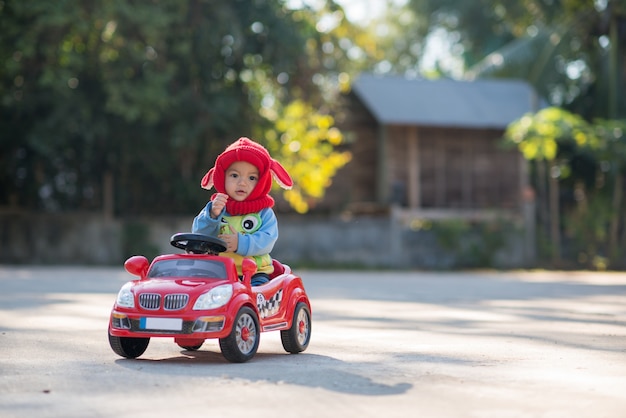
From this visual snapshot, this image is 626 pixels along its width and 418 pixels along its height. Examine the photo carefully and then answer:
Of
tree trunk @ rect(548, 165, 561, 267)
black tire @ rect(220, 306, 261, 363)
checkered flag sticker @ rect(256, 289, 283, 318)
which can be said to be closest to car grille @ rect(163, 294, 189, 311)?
black tire @ rect(220, 306, 261, 363)

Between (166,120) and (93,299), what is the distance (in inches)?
608

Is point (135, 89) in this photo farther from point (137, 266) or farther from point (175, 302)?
point (175, 302)

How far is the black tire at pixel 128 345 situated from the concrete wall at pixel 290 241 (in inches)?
886

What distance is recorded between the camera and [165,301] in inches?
339

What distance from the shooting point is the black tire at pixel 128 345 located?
8.84 meters

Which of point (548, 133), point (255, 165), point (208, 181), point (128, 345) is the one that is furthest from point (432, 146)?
point (128, 345)

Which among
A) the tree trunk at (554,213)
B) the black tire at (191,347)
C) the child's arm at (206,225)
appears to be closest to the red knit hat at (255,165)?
the child's arm at (206,225)

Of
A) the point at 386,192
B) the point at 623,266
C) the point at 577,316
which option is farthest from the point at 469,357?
the point at 386,192

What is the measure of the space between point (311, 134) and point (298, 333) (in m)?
24.7

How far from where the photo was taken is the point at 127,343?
29.3 feet

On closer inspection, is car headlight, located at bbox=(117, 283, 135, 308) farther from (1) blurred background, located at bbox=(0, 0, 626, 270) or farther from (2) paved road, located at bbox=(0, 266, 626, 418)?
(1) blurred background, located at bbox=(0, 0, 626, 270)

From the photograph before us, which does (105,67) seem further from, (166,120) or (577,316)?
(577,316)

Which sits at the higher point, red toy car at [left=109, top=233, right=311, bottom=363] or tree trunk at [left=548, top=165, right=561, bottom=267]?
tree trunk at [left=548, top=165, right=561, bottom=267]

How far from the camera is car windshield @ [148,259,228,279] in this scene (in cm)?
890
